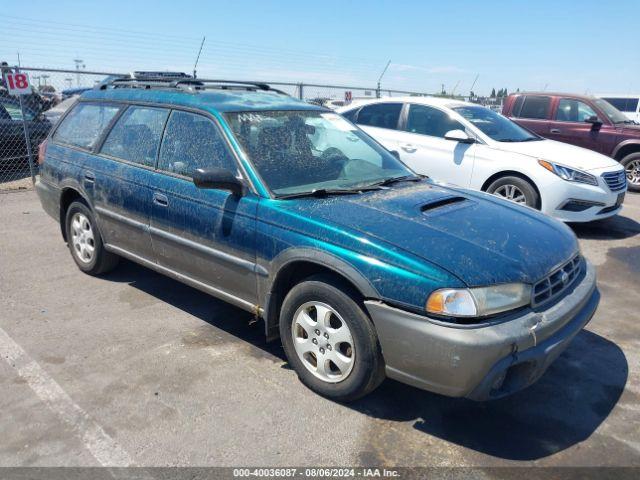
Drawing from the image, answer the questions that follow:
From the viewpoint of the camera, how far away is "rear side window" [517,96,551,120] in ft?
33.5

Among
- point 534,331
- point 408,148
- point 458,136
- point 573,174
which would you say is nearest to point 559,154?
point 573,174

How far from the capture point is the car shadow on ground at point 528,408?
9.17 feet

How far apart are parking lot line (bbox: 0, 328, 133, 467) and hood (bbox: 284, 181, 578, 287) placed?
5.21 feet

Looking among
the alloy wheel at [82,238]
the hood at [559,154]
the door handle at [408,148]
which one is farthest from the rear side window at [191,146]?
the hood at [559,154]

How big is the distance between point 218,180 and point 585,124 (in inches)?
352

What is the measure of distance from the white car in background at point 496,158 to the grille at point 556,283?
10.1 feet

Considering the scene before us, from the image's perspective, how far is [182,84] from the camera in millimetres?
4348

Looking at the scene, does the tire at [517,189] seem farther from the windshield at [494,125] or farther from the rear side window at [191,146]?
the rear side window at [191,146]

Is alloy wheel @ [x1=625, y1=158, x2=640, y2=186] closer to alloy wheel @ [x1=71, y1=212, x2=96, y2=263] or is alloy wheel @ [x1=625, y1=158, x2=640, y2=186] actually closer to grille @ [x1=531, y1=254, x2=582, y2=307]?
grille @ [x1=531, y1=254, x2=582, y2=307]

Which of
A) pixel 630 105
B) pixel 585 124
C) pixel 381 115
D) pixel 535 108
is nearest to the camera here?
pixel 381 115

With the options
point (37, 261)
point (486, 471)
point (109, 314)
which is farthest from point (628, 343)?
point (37, 261)

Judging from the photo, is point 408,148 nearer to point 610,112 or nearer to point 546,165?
point 546,165

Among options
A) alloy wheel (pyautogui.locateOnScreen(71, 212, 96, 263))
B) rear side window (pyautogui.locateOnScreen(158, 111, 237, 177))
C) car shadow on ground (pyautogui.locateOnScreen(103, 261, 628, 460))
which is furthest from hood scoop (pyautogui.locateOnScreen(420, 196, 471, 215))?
alloy wheel (pyautogui.locateOnScreen(71, 212, 96, 263))

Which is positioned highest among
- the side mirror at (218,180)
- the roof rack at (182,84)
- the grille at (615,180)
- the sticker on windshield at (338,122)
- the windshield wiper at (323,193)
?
the roof rack at (182,84)
